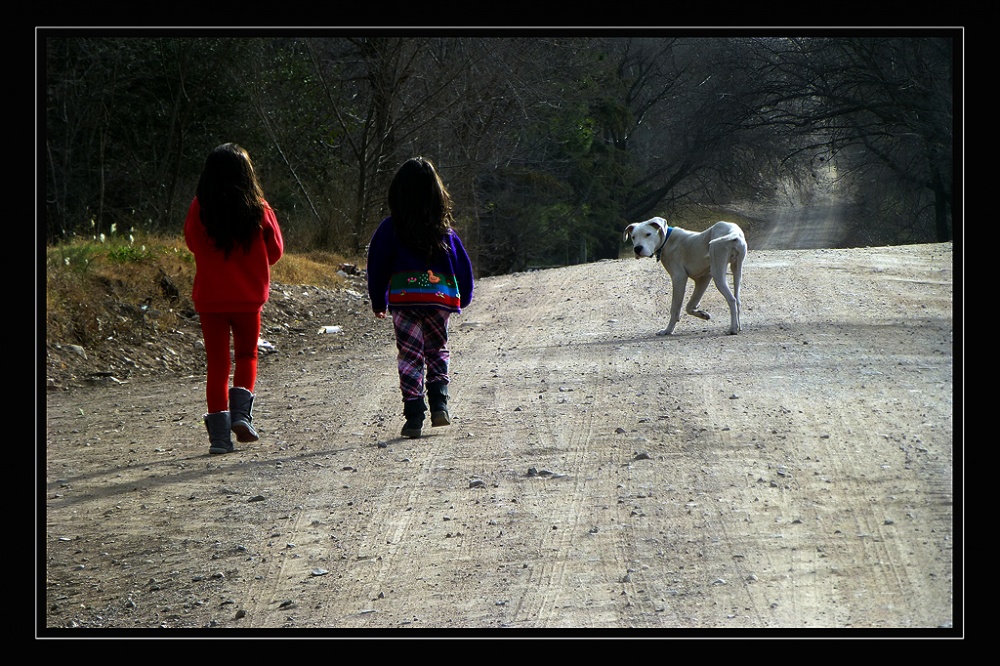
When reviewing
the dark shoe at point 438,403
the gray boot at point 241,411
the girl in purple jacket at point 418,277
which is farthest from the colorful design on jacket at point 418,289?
the gray boot at point 241,411

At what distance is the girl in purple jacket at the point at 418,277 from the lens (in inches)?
275

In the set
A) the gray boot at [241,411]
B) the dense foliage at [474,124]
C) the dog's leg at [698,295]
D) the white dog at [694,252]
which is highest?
the dense foliage at [474,124]

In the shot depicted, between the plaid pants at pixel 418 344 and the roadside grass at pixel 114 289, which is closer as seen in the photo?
the plaid pants at pixel 418 344

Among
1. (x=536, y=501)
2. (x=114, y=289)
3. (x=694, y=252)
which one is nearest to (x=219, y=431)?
(x=536, y=501)

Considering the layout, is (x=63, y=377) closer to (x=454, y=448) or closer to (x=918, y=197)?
(x=454, y=448)

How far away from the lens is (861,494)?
5.62 meters

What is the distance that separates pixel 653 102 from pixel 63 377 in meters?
14.7

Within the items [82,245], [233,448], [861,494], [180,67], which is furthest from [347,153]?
[861,494]

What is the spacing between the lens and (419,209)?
22.9 feet

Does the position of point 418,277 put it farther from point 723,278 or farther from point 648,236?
point 723,278

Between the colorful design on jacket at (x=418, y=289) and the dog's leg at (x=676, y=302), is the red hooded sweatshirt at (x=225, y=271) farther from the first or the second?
the dog's leg at (x=676, y=302)

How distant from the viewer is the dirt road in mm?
4395

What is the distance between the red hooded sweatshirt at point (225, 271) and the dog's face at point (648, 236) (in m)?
5.43

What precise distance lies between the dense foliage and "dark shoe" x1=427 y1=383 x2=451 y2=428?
1013 centimetres
